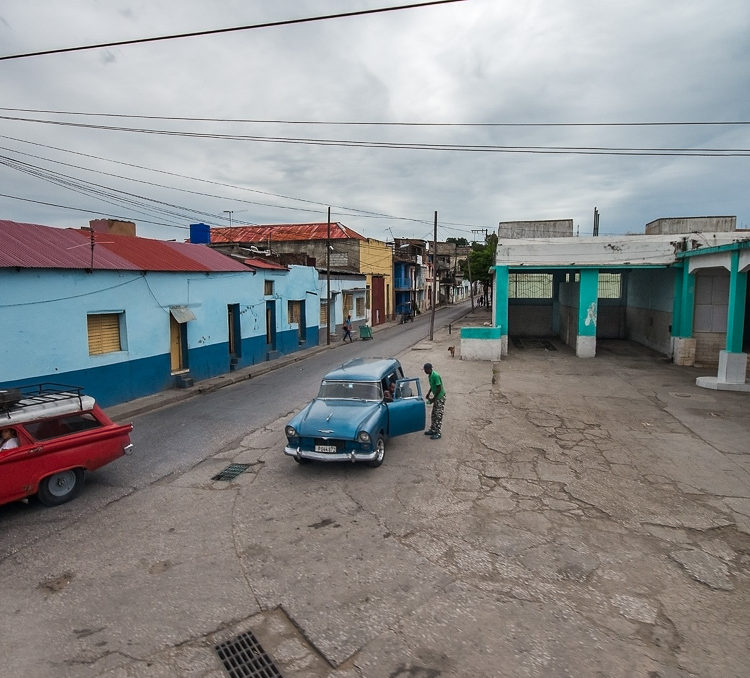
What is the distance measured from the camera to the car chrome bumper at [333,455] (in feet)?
26.9

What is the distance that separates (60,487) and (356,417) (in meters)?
4.66

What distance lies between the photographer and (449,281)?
7638 centimetres

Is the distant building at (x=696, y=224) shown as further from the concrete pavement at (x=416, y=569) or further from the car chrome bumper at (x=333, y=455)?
the car chrome bumper at (x=333, y=455)

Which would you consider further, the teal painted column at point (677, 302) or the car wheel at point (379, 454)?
the teal painted column at point (677, 302)

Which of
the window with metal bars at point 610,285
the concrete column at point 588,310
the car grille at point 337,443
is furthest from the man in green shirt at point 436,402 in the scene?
the window with metal bars at point 610,285

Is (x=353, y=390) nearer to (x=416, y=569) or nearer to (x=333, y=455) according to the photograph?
(x=333, y=455)

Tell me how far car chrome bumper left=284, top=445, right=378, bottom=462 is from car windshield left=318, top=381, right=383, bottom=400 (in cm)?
136

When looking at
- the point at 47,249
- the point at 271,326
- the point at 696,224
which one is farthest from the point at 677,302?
the point at 47,249

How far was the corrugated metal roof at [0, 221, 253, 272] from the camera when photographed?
1209cm

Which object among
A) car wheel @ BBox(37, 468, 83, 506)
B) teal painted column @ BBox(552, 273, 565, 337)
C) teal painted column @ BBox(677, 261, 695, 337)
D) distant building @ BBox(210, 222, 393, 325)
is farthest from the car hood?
distant building @ BBox(210, 222, 393, 325)

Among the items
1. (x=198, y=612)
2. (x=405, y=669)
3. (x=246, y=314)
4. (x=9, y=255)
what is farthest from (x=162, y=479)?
(x=246, y=314)

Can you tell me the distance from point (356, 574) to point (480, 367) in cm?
1477

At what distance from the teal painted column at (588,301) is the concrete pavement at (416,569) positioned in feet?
40.3

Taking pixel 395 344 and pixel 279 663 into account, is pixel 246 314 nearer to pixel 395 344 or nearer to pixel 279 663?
pixel 395 344
